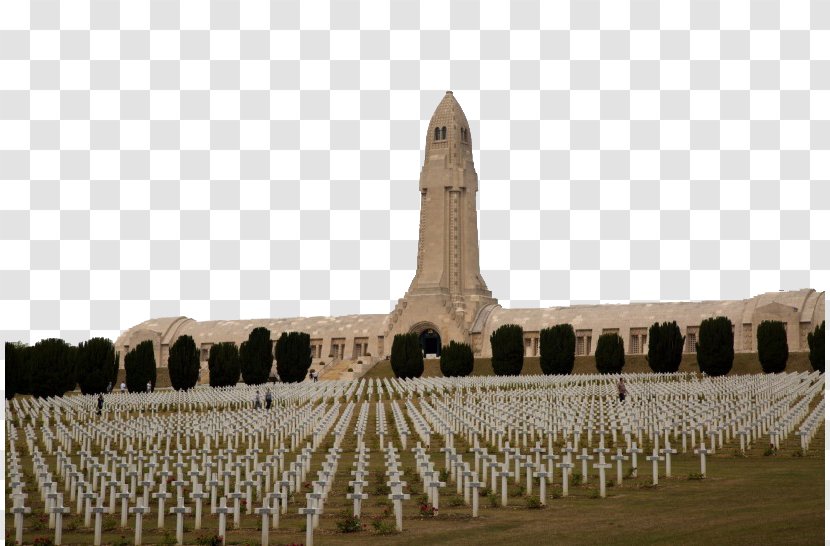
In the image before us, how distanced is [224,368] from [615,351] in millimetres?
21749

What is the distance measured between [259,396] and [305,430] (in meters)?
11.3

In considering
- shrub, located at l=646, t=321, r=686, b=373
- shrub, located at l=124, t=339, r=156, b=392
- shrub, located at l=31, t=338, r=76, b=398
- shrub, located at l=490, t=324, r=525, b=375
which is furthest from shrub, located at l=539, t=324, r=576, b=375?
shrub, located at l=31, t=338, r=76, b=398

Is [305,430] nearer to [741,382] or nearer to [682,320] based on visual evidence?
[741,382]

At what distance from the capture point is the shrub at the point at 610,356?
55.2 metres

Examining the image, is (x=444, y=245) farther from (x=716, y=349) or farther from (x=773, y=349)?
(x=773, y=349)

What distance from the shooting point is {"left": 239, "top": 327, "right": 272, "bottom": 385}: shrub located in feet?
186

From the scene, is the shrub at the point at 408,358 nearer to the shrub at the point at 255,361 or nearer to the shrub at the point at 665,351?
the shrub at the point at 255,361

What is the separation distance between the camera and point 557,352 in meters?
56.7

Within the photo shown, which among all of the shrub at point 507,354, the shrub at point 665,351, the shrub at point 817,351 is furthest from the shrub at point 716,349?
the shrub at point 507,354

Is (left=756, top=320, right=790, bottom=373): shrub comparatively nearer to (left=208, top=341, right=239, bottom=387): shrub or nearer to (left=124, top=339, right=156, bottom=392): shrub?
(left=208, top=341, right=239, bottom=387): shrub

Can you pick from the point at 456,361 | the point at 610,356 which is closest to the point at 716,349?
the point at 610,356

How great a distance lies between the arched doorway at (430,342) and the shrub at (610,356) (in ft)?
73.2

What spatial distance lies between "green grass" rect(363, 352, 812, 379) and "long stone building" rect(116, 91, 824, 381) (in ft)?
11.2

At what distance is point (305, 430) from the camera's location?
1142 inches
